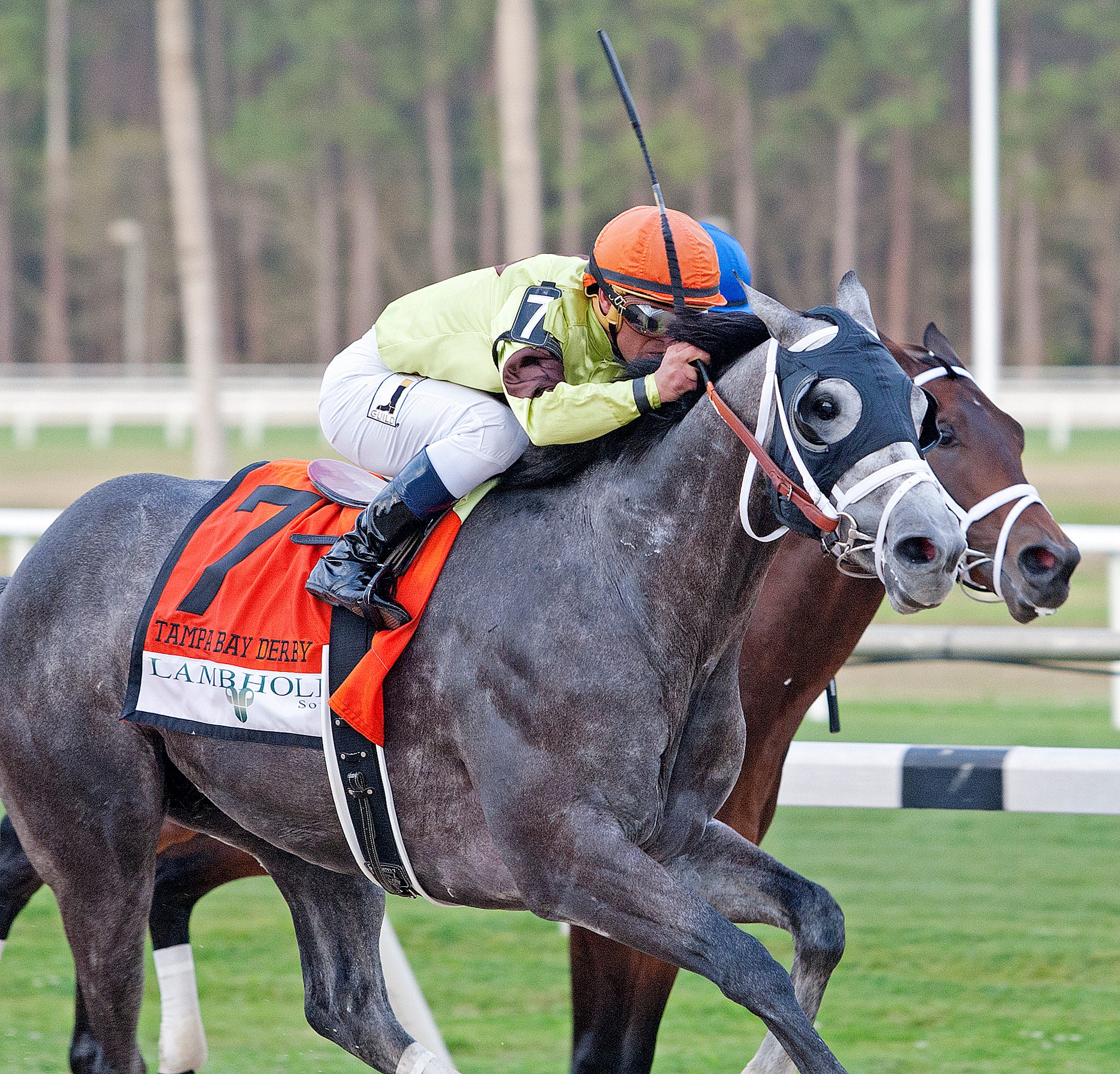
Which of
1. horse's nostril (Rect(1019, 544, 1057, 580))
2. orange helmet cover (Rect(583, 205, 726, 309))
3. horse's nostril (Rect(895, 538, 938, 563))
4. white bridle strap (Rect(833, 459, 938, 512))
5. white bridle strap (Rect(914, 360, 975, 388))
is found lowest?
horse's nostril (Rect(1019, 544, 1057, 580))

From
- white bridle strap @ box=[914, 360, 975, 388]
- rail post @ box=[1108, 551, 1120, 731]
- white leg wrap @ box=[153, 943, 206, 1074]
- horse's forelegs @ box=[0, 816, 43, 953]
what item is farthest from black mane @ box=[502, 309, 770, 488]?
rail post @ box=[1108, 551, 1120, 731]

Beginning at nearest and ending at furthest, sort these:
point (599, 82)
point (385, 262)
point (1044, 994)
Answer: point (1044, 994) → point (599, 82) → point (385, 262)

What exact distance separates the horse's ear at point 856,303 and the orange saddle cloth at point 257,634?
0.82 meters

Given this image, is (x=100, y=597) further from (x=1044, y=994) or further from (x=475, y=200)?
(x=475, y=200)

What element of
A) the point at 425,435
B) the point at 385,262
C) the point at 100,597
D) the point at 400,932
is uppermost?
the point at 425,435

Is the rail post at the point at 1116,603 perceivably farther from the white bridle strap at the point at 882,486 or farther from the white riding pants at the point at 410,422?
the white bridle strap at the point at 882,486

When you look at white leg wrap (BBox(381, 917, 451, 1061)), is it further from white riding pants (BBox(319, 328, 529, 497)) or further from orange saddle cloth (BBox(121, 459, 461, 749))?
white riding pants (BBox(319, 328, 529, 497))

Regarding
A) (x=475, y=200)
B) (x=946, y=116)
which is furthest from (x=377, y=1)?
(x=946, y=116)

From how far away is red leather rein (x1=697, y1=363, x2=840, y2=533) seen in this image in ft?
8.95

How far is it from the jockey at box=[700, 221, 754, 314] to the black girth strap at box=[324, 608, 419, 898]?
913 mm

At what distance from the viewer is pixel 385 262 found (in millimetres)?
48594

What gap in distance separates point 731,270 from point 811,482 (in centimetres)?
63

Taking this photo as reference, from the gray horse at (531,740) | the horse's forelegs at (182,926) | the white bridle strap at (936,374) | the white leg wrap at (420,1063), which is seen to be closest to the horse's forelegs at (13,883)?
the horse's forelegs at (182,926)

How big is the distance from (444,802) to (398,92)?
44.8 m
